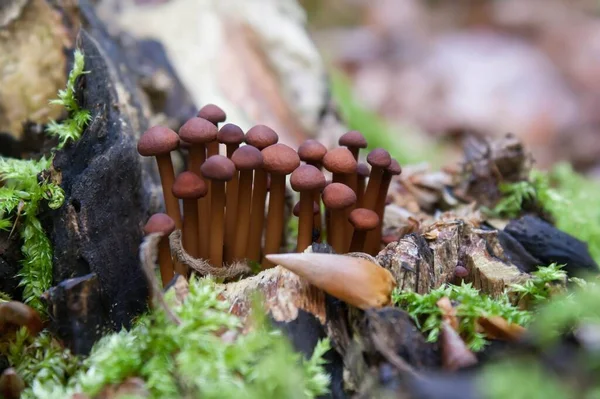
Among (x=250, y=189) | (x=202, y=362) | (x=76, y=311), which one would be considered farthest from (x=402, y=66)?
(x=202, y=362)

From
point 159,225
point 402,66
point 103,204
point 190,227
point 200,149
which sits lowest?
point 402,66

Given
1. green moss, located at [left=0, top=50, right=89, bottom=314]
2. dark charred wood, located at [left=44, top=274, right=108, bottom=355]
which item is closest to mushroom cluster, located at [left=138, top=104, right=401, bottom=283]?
dark charred wood, located at [left=44, top=274, right=108, bottom=355]

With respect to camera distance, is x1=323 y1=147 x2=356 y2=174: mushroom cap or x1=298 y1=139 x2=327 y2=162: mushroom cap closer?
x1=323 y1=147 x2=356 y2=174: mushroom cap

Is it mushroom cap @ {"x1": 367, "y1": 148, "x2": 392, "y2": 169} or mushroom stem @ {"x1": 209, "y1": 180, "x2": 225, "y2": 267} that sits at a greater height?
mushroom cap @ {"x1": 367, "y1": 148, "x2": 392, "y2": 169}

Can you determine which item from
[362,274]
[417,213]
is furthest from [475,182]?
[362,274]

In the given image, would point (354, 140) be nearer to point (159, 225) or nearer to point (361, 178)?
point (361, 178)

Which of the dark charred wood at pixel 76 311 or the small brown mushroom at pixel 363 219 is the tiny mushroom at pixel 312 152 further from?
the dark charred wood at pixel 76 311

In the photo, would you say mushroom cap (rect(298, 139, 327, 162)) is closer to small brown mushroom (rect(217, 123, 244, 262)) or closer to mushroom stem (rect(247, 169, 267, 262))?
mushroom stem (rect(247, 169, 267, 262))
